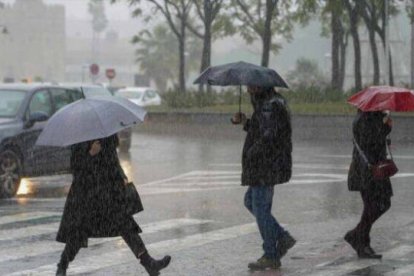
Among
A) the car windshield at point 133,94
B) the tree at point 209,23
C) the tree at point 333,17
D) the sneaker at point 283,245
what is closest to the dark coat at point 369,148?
the sneaker at point 283,245

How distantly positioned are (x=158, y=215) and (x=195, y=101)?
23.0m

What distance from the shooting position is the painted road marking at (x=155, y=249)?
9.23 metres

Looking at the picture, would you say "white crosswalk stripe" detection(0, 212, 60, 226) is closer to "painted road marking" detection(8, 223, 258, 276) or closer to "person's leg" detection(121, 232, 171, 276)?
"painted road marking" detection(8, 223, 258, 276)

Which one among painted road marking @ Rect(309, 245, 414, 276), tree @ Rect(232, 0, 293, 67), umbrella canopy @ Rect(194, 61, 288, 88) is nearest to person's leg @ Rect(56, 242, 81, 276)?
umbrella canopy @ Rect(194, 61, 288, 88)

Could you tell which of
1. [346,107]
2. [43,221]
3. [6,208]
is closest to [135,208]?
[43,221]

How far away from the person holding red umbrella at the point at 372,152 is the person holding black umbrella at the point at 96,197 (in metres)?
2.34

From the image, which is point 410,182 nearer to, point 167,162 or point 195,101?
point 167,162

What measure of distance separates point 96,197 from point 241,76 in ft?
5.57

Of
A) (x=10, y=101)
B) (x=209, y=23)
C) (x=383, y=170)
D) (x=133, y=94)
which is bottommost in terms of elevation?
(x=383, y=170)

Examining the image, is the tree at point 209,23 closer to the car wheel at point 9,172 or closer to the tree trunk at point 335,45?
the tree trunk at point 335,45

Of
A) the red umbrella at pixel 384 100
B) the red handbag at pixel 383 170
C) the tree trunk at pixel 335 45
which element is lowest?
the red handbag at pixel 383 170

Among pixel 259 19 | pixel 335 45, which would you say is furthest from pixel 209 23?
pixel 259 19

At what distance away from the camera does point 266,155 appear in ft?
29.3

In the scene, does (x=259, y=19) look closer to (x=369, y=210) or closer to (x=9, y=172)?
(x=9, y=172)
